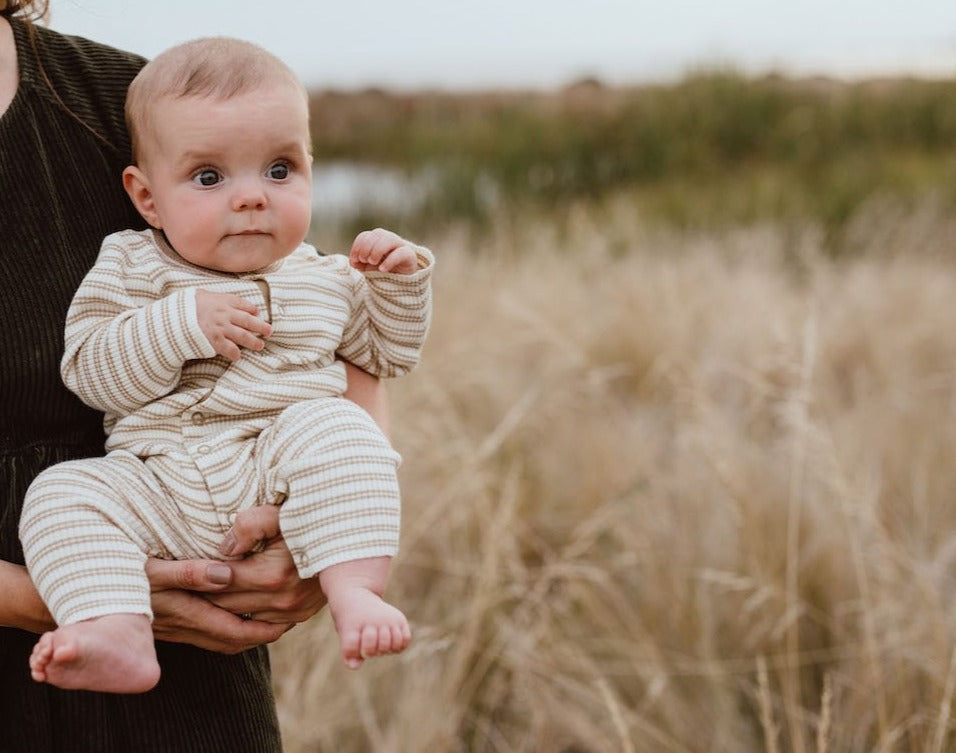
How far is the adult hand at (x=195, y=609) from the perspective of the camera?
1.45 m

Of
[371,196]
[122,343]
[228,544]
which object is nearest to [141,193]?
[122,343]

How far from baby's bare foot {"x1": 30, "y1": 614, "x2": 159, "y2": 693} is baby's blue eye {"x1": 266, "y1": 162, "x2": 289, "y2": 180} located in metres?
0.62

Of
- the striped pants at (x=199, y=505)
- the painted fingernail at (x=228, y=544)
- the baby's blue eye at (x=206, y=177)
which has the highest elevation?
the baby's blue eye at (x=206, y=177)

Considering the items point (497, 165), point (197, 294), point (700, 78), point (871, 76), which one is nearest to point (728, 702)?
point (197, 294)

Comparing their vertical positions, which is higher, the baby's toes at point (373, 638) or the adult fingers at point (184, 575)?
the adult fingers at point (184, 575)

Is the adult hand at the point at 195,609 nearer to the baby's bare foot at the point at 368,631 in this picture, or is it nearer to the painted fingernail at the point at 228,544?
the painted fingernail at the point at 228,544

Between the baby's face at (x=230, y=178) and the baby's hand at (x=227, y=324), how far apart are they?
7cm

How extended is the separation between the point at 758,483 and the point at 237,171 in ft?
8.31

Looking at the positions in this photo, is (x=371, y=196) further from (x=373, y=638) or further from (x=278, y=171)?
(x=373, y=638)

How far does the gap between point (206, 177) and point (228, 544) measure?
494mm

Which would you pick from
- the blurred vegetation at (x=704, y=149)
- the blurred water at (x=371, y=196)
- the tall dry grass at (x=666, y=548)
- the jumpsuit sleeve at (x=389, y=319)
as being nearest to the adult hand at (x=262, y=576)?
the jumpsuit sleeve at (x=389, y=319)

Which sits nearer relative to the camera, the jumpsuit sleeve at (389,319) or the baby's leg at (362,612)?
the baby's leg at (362,612)

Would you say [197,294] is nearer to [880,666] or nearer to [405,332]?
[405,332]

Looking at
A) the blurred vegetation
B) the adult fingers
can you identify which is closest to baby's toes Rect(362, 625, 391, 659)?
the adult fingers
